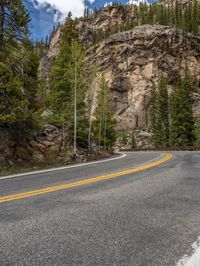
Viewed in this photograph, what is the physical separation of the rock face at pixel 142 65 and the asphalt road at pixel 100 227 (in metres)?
57.9

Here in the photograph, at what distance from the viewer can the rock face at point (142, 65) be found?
63312mm

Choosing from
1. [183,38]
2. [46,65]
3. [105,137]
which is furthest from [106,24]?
[105,137]

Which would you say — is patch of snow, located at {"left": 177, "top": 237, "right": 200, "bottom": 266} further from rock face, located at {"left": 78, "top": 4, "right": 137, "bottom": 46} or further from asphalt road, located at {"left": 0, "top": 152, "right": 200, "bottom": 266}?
rock face, located at {"left": 78, "top": 4, "right": 137, "bottom": 46}

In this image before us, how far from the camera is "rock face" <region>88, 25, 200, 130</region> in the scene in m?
63.3

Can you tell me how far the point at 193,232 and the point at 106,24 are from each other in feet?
376

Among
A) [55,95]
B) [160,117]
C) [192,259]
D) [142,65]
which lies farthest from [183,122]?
[192,259]

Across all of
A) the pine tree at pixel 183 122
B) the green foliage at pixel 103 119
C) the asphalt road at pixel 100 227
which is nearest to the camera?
the asphalt road at pixel 100 227

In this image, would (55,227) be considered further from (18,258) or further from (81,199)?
(81,199)

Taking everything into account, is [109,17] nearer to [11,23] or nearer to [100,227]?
[11,23]

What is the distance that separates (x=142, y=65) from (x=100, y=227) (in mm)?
66332

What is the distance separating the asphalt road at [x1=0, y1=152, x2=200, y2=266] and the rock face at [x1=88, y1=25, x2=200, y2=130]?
57916 millimetres

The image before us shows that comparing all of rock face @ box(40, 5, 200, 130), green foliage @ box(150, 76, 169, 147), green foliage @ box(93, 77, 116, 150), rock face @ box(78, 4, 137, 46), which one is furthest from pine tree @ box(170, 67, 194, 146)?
rock face @ box(78, 4, 137, 46)

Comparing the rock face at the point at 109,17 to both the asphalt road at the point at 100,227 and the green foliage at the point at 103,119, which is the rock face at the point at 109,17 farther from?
the asphalt road at the point at 100,227

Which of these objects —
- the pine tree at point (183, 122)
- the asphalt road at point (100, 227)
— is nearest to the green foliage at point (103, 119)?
the pine tree at point (183, 122)
